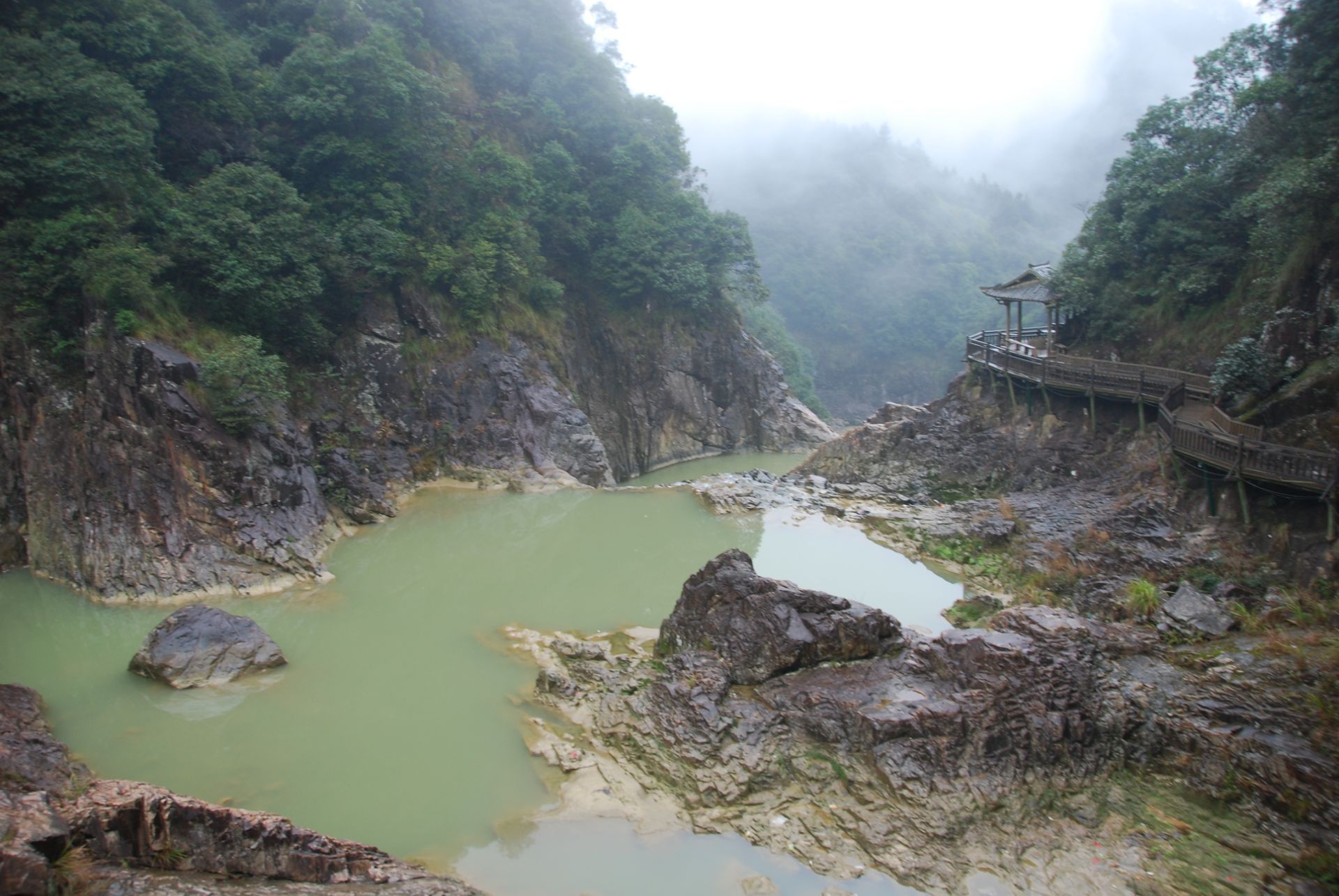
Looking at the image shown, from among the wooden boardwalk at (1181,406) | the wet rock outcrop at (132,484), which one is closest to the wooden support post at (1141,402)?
the wooden boardwalk at (1181,406)

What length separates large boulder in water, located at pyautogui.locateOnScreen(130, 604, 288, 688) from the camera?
10781 mm

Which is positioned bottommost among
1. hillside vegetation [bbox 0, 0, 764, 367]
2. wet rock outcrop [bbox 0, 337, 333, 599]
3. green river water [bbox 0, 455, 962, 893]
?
green river water [bbox 0, 455, 962, 893]

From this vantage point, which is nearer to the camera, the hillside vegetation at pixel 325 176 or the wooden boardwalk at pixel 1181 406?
the wooden boardwalk at pixel 1181 406

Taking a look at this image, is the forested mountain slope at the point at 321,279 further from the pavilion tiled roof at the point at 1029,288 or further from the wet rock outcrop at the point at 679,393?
the pavilion tiled roof at the point at 1029,288

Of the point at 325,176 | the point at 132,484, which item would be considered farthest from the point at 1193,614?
the point at 325,176

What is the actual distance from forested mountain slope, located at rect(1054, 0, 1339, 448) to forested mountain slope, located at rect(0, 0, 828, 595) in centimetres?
1545

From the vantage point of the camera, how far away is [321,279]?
19.8 metres

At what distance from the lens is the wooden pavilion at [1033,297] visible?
2109 cm

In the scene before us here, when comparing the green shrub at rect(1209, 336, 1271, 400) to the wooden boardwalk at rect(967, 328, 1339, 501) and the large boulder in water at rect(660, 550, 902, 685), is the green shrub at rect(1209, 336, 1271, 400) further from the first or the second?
the large boulder in water at rect(660, 550, 902, 685)

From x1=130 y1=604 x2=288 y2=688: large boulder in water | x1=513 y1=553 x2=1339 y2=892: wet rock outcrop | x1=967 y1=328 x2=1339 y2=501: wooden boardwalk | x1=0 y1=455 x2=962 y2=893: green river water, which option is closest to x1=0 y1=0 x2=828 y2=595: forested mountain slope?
x1=0 y1=455 x2=962 y2=893: green river water

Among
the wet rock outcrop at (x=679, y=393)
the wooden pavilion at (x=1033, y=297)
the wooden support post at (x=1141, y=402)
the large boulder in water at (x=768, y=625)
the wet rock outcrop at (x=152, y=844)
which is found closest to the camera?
the wet rock outcrop at (x=152, y=844)

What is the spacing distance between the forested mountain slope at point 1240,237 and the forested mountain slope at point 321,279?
50.7 ft

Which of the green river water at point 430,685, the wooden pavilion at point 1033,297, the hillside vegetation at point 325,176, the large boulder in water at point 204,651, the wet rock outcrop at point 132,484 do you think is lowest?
the green river water at point 430,685

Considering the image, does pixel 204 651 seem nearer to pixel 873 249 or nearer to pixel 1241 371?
pixel 1241 371
